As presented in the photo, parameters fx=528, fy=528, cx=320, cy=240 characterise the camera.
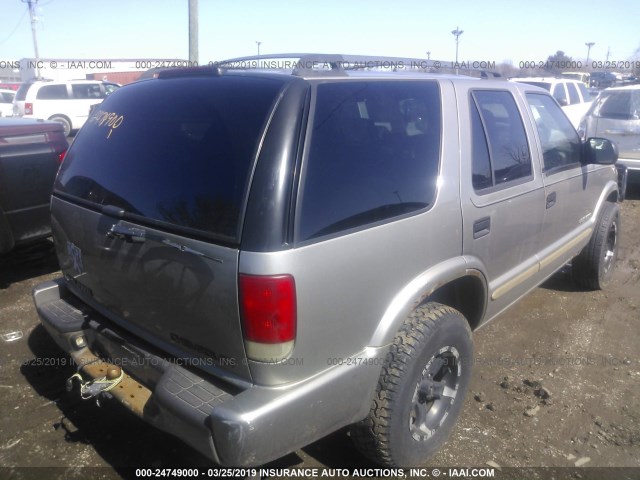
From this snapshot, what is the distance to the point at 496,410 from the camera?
3.12 m

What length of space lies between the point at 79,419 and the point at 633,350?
3741 mm

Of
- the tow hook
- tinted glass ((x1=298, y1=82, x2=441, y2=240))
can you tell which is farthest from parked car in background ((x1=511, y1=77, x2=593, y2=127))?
the tow hook

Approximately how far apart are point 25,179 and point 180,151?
2.78 meters

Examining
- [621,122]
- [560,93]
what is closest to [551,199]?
[621,122]

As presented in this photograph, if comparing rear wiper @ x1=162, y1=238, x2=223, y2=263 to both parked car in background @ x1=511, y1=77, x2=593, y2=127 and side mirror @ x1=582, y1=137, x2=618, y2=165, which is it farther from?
parked car in background @ x1=511, y1=77, x2=593, y2=127

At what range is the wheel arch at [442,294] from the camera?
2.25m

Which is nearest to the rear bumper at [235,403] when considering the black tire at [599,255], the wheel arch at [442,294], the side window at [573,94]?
the wheel arch at [442,294]

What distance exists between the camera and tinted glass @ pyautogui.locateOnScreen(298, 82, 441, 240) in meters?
2.01

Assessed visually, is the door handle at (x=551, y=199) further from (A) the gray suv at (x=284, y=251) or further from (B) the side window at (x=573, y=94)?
(B) the side window at (x=573, y=94)

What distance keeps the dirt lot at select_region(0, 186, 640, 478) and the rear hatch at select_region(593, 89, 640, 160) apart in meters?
5.21

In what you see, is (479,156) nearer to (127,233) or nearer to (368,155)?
(368,155)

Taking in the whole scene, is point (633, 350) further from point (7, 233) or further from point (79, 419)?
point (7, 233)

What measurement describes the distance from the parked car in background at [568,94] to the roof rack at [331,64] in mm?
9883

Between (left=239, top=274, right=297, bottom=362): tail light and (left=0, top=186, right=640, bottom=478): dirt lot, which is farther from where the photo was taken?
(left=0, top=186, right=640, bottom=478): dirt lot
